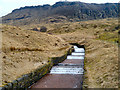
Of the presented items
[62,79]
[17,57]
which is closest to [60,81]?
[62,79]

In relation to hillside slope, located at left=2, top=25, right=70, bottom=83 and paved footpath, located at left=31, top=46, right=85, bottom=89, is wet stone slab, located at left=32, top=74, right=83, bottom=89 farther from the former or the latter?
hillside slope, located at left=2, top=25, right=70, bottom=83

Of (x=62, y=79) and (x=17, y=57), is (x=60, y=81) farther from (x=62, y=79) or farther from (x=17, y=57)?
(x=17, y=57)

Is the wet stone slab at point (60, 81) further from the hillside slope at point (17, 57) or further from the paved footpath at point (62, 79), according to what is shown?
the hillside slope at point (17, 57)

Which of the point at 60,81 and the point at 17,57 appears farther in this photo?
the point at 17,57

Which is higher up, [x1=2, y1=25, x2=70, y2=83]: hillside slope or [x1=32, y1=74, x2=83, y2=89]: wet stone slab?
[x1=2, y1=25, x2=70, y2=83]: hillside slope

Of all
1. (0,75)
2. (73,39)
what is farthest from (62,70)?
(73,39)

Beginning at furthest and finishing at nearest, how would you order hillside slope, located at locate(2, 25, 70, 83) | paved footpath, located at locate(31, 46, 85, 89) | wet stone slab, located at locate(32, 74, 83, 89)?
paved footpath, located at locate(31, 46, 85, 89) < wet stone slab, located at locate(32, 74, 83, 89) < hillside slope, located at locate(2, 25, 70, 83)

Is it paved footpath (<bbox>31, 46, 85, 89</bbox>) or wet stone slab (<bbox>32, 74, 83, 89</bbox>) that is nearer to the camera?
wet stone slab (<bbox>32, 74, 83, 89</bbox>)

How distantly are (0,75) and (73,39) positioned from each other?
3273 centimetres

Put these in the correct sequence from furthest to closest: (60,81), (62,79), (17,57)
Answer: (17,57), (62,79), (60,81)

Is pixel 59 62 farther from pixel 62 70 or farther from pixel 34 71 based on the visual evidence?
pixel 34 71

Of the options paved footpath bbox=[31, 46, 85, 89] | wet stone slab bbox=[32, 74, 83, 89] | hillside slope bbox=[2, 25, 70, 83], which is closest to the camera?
hillside slope bbox=[2, 25, 70, 83]

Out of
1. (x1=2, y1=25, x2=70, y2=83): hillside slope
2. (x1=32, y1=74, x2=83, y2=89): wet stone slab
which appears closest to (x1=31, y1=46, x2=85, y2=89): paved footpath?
(x1=32, y1=74, x2=83, y2=89): wet stone slab

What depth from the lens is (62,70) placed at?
1834cm
